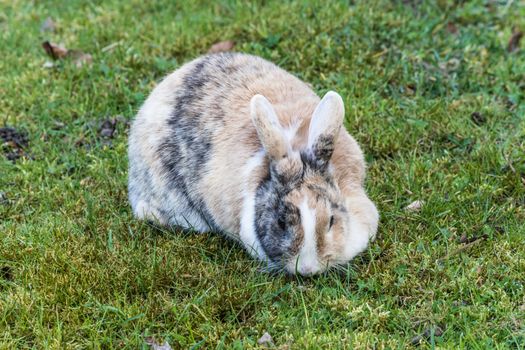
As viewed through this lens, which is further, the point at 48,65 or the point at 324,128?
the point at 48,65

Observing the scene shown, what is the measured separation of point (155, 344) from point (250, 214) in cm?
94

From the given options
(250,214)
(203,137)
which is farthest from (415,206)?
(203,137)

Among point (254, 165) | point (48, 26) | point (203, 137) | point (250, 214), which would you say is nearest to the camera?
point (250, 214)

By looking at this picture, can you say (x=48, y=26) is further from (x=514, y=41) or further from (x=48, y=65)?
(x=514, y=41)

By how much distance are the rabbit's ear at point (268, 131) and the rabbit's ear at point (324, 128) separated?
158 millimetres

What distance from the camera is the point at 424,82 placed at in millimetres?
6641

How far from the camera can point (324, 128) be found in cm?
454

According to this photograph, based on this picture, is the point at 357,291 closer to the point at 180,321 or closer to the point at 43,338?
the point at 180,321

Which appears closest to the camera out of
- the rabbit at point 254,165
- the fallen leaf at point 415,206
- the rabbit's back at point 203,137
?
the rabbit at point 254,165

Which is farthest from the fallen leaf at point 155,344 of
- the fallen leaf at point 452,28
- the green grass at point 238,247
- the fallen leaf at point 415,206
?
the fallen leaf at point 452,28

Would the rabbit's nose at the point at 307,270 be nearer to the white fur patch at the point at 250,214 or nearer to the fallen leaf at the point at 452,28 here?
the white fur patch at the point at 250,214

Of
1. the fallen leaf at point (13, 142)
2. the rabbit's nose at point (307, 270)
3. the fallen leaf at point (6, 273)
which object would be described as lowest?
the fallen leaf at point (13, 142)

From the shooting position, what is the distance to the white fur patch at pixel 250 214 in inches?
184

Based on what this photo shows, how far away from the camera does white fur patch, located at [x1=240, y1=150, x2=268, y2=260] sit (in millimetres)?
4676
